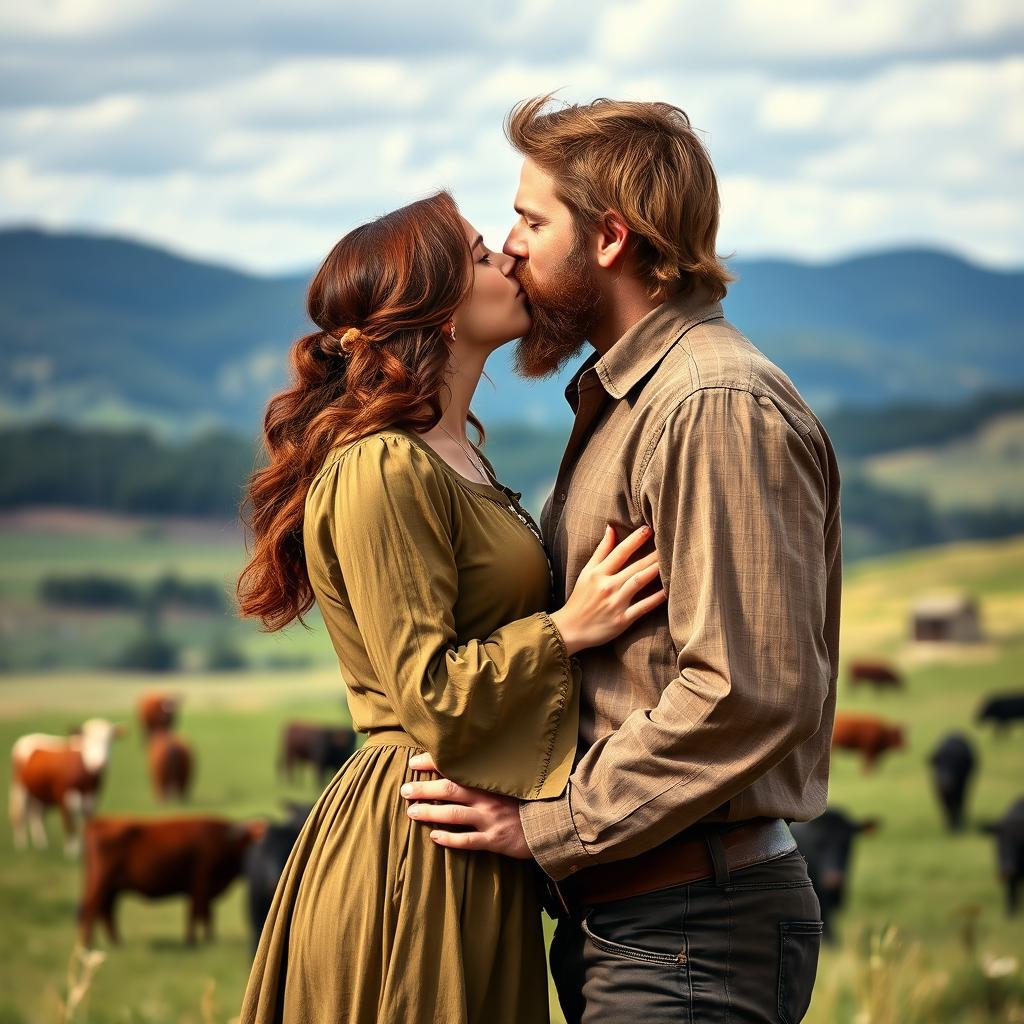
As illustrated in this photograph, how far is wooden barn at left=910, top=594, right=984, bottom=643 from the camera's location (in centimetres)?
1720

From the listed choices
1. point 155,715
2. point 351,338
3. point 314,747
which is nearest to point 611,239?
point 351,338

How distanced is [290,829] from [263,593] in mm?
5582

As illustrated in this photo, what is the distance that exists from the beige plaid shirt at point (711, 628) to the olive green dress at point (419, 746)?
106 mm

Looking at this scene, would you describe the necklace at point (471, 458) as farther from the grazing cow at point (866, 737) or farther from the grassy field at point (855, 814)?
the grazing cow at point (866, 737)

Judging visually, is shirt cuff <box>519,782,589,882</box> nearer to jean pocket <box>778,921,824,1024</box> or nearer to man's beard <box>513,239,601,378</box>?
jean pocket <box>778,921,824,1024</box>

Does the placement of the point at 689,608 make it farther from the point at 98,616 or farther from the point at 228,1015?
the point at 98,616

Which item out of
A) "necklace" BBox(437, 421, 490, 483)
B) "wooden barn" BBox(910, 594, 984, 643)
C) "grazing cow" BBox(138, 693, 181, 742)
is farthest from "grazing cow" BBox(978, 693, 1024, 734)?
"necklace" BBox(437, 421, 490, 483)

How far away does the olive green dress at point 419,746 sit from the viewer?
7.49 ft

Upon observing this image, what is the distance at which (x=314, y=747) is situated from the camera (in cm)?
1405

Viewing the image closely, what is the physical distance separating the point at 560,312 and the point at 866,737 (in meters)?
12.7

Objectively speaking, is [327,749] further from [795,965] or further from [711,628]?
[711,628]

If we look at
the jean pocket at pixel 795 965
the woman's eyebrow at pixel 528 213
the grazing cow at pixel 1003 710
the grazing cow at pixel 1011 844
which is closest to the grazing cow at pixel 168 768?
the grazing cow at pixel 1011 844

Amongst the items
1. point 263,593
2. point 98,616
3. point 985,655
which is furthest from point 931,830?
point 263,593

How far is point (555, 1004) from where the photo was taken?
24.5 feet
